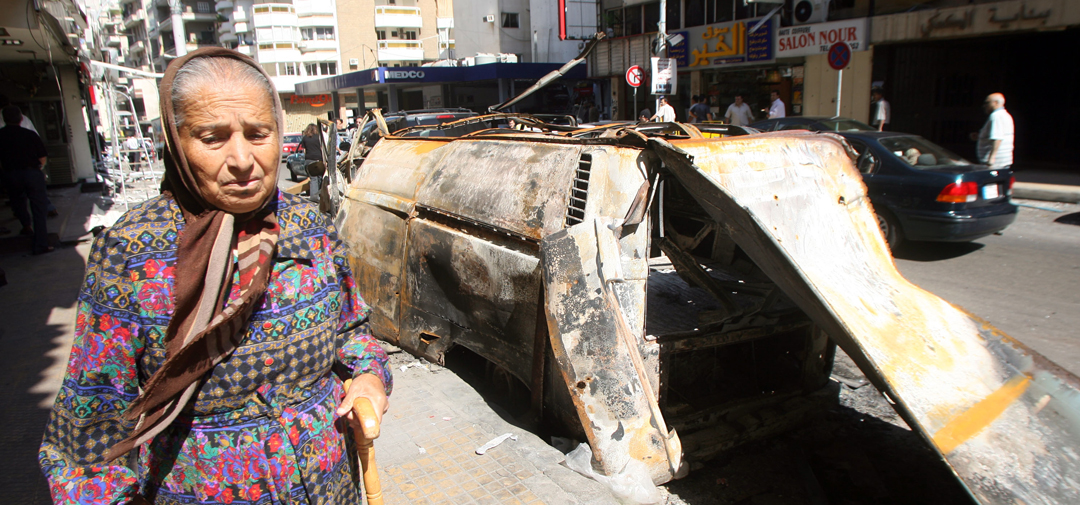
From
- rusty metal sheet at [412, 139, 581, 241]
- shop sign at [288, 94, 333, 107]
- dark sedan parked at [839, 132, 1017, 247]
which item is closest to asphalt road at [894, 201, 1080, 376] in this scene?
dark sedan parked at [839, 132, 1017, 247]

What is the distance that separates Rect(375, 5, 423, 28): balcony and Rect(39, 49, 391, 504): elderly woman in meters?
55.9

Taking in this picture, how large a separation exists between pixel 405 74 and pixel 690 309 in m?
31.1

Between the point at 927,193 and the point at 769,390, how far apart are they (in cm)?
512

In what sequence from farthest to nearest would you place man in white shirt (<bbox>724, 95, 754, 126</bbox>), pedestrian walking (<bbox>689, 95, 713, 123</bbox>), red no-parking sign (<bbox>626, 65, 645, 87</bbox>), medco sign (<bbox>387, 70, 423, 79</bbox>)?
1. medco sign (<bbox>387, 70, 423, 79</bbox>)
2. pedestrian walking (<bbox>689, 95, 713, 123</bbox>)
3. red no-parking sign (<bbox>626, 65, 645, 87</bbox>)
4. man in white shirt (<bbox>724, 95, 754, 126</bbox>)

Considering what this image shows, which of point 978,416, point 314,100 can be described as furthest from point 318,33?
point 978,416

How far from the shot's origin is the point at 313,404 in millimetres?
1730

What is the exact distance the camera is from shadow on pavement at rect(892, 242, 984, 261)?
8.01 metres

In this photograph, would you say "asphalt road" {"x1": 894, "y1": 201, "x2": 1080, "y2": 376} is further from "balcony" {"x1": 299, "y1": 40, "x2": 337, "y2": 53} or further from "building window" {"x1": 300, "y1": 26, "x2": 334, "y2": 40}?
"building window" {"x1": 300, "y1": 26, "x2": 334, "y2": 40}

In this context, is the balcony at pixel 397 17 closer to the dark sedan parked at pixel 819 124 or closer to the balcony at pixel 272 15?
the balcony at pixel 272 15

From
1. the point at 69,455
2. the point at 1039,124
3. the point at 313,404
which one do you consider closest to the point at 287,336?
the point at 313,404

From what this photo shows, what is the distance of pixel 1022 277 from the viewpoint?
271 inches

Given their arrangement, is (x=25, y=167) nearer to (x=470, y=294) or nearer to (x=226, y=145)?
(x=470, y=294)

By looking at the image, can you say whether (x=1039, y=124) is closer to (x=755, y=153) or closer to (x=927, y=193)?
(x=927, y=193)

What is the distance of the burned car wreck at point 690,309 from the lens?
99.1 inches
